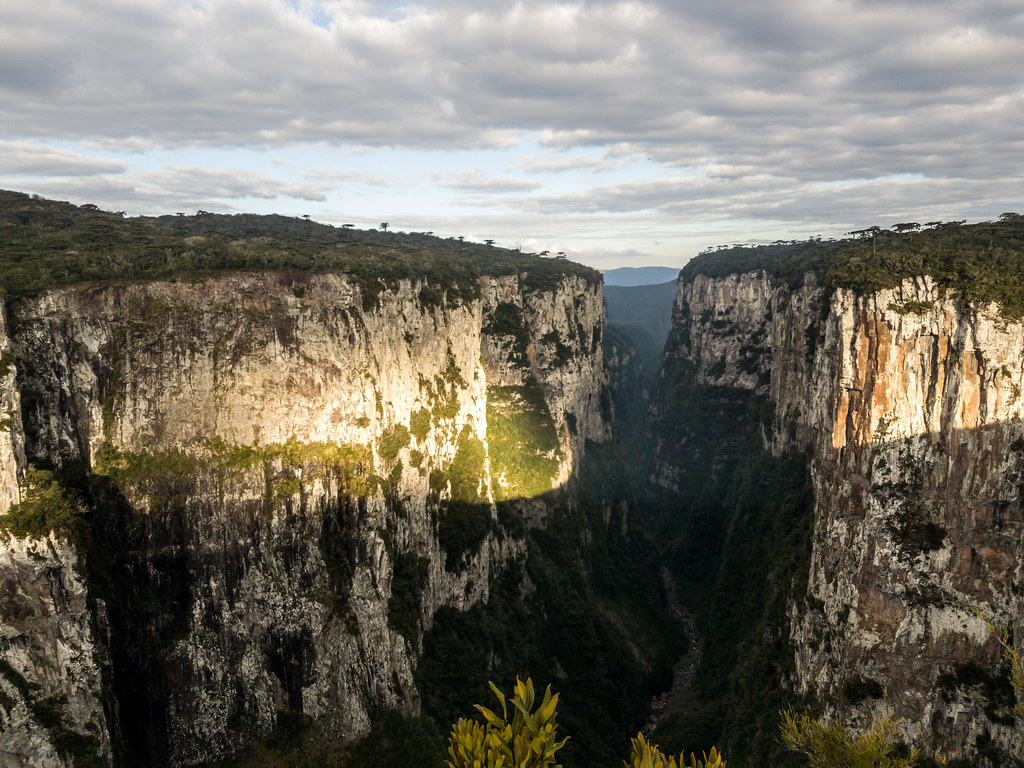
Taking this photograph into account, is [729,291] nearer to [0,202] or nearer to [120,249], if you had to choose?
[120,249]

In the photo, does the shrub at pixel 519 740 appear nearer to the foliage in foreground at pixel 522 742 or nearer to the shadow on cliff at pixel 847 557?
the foliage in foreground at pixel 522 742

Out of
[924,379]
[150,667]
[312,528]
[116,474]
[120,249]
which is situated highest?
[120,249]

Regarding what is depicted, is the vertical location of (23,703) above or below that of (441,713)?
above

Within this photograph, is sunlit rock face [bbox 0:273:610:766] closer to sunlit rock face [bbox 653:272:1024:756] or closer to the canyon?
the canyon

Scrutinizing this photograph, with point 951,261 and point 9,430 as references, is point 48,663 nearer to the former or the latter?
point 9,430

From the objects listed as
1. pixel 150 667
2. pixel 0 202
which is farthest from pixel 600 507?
pixel 0 202

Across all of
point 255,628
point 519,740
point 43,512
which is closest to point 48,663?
point 43,512

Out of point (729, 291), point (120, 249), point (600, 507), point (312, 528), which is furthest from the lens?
point (729, 291)
